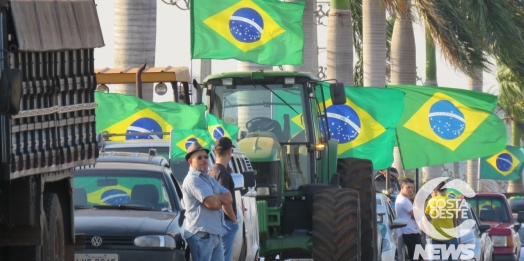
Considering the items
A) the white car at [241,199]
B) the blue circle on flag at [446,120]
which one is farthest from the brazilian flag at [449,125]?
the white car at [241,199]

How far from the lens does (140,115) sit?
738 inches

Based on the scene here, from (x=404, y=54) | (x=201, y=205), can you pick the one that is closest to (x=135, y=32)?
(x=201, y=205)

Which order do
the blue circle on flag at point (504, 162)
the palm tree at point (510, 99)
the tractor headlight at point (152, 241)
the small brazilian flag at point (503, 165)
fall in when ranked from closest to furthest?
the tractor headlight at point (152, 241)
the small brazilian flag at point (503, 165)
the blue circle on flag at point (504, 162)
the palm tree at point (510, 99)

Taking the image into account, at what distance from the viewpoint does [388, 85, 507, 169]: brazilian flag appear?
77.9ft

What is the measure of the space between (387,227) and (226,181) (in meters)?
7.65

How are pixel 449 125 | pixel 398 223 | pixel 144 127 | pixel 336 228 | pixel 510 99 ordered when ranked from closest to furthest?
1. pixel 336 228
2. pixel 144 127
3. pixel 398 223
4. pixel 449 125
5. pixel 510 99

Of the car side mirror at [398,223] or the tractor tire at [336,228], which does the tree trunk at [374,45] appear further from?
the tractor tire at [336,228]

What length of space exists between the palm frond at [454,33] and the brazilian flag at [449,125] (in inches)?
113

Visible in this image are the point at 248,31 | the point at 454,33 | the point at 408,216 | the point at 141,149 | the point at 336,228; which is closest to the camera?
the point at 336,228

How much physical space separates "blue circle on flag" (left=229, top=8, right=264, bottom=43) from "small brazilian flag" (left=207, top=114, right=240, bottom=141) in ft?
8.54

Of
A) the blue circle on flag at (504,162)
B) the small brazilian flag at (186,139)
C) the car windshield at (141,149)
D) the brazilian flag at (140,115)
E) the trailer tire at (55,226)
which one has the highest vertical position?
the brazilian flag at (140,115)

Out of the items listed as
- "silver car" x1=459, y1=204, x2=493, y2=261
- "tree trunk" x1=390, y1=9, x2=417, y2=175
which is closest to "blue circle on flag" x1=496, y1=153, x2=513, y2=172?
"tree trunk" x1=390, y1=9, x2=417, y2=175

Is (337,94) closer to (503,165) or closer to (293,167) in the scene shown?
(293,167)

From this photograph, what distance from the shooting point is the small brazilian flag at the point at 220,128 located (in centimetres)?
1639
